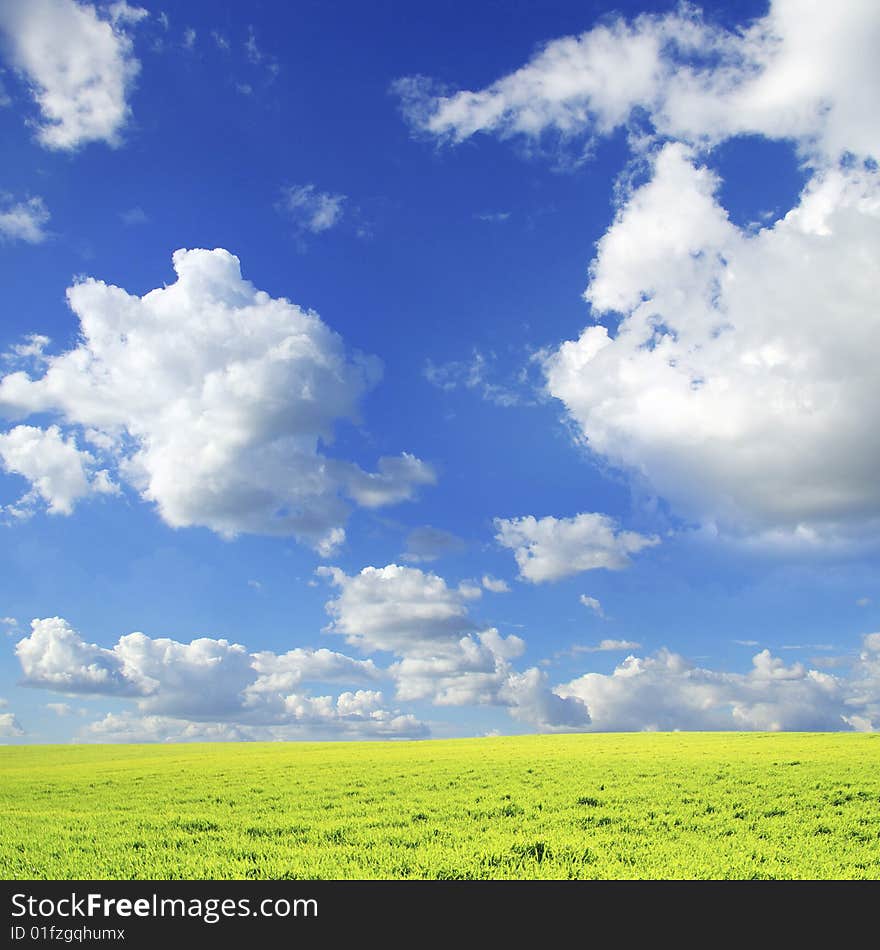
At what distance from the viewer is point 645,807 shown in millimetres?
21609

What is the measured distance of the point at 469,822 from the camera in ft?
64.6

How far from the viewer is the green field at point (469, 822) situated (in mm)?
14914

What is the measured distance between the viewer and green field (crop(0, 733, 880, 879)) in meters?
14.9
